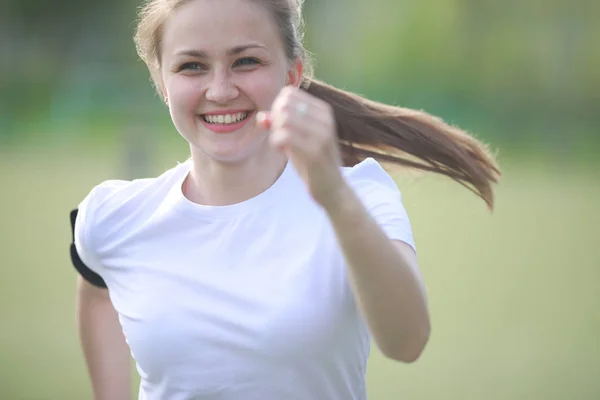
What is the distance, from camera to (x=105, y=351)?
2174mm

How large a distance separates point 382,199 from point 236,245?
11.3 inches

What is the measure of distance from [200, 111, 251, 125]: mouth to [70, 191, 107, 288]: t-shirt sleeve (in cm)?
36

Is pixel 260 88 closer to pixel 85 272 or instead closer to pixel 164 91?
pixel 164 91

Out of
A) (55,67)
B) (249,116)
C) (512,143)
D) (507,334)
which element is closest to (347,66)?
(512,143)

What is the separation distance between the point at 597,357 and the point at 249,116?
3.84 m

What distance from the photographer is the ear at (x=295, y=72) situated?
73.3 inches

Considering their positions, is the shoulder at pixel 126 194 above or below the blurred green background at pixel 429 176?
below

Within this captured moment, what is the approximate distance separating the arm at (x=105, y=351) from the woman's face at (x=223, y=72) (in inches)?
21.9

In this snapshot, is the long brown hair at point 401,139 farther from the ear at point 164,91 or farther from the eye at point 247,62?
the eye at point 247,62

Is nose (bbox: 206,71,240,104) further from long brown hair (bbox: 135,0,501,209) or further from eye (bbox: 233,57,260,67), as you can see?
long brown hair (bbox: 135,0,501,209)

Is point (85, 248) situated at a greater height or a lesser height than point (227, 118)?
lesser

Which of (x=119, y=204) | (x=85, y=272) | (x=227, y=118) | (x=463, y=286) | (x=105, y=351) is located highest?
(x=463, y=286)

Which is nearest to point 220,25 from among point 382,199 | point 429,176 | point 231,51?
point 231,51

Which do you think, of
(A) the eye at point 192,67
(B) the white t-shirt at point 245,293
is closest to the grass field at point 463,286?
(B) the white t-shirt at point 245,293
